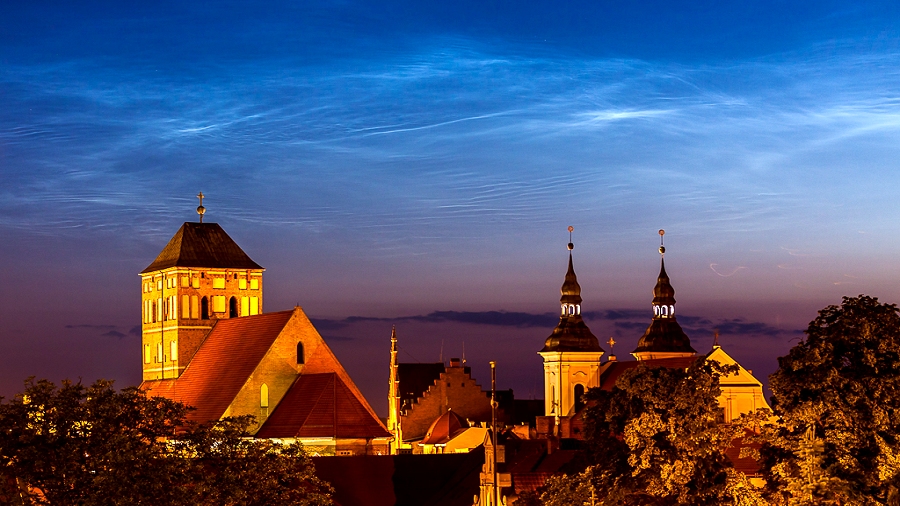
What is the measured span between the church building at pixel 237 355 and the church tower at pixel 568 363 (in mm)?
40230

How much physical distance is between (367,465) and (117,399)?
4004 cm

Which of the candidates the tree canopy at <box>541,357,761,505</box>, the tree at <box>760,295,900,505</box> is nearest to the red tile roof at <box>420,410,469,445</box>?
the tree canopy at <box>541,357,761,505</box>

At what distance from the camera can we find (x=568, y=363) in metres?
152

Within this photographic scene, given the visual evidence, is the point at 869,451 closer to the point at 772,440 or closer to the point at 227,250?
the point at 772,440

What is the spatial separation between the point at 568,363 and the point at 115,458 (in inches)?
4203

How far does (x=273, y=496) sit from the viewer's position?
2040 inches

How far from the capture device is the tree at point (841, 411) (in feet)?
170

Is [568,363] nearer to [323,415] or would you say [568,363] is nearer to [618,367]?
[618,367]

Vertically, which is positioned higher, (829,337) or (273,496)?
(829,337)

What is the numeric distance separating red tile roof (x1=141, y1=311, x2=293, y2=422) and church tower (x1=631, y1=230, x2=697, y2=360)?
168ft

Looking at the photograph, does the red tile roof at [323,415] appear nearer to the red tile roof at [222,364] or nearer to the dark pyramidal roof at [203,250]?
the red tile roof at [222,364]

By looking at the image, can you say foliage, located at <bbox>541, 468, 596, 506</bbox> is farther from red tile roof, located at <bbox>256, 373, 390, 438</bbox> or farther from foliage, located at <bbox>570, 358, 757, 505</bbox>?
red tile roof, located at <bbox>256, 373, 390, 438</bbox>

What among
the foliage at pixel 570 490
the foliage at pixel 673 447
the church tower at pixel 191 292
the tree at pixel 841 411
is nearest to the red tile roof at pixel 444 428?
the church tower at pixel 191 292

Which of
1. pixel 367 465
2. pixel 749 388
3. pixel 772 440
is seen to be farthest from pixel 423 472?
pixel 749 388
